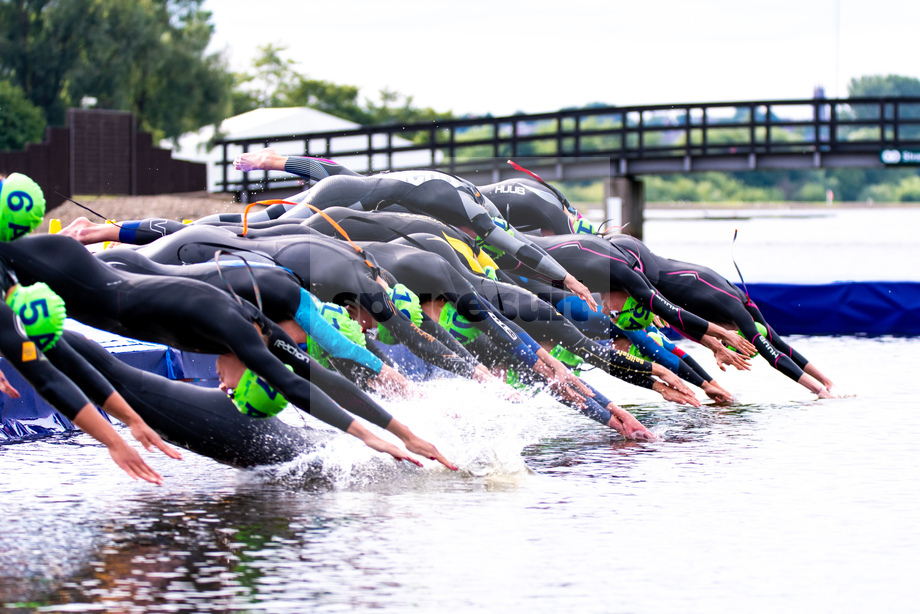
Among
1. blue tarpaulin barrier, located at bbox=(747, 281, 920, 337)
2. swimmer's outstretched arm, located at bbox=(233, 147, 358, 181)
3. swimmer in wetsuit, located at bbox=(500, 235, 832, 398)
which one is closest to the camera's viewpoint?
swimmer's outstretched arm, located at bbox=(233, 147, 358, 181)

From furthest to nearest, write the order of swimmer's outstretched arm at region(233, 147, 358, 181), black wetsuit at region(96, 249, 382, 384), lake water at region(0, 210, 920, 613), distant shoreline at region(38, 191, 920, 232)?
distant shoreline at region(38, 191, 920, 232) < swimmer's outstretched arm at region(233, 147, 358, 181) < black wetsuit at region(96, 249, 382, 384) < lake water at region(0, 210, 920, 613)

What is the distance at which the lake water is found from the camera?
426 cm

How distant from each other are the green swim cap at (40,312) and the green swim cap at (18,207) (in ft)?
0.83

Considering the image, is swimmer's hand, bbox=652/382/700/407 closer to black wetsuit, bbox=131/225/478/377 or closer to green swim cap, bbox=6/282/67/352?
black wetsuit, bbox=131/225/478/377

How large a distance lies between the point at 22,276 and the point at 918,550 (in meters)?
4.00

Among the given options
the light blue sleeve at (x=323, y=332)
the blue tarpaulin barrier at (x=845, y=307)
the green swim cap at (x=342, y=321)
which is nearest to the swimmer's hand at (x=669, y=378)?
the green swim cap at (x=342, y=321)

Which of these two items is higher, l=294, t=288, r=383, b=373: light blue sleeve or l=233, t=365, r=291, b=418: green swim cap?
l=294, t=288, r=383, b=373: light blue sleeve

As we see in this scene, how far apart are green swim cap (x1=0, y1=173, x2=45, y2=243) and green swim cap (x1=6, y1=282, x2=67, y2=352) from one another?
0.25m

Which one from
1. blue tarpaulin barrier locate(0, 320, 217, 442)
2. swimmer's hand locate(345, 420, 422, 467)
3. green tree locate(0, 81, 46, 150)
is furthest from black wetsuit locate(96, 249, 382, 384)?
green tree locate(0, 81, 46, 150)

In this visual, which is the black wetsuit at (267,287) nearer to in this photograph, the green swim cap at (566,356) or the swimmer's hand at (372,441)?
the swimmer's hand at (372,441)

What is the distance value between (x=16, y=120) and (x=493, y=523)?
3308cm

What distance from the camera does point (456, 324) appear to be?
7.77m

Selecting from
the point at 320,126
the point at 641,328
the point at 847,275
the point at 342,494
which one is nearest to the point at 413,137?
the point at 320,126

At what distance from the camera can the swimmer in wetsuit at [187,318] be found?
533 centimetres
